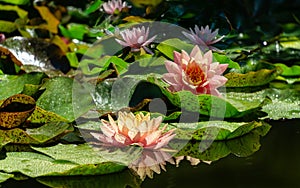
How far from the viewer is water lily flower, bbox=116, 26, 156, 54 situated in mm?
2148

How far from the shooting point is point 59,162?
5.15ft

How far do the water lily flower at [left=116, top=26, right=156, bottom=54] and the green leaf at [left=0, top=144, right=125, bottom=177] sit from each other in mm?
562

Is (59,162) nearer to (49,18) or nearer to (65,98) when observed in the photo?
(65,98)

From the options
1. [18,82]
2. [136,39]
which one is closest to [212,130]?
[136,39]

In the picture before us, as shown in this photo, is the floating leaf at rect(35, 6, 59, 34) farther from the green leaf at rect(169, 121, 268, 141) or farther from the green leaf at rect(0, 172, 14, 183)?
the green leaf at rect(0, 172, 14, 183)

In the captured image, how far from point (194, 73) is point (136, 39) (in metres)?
0.33

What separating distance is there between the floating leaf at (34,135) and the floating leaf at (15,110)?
39 millimetres

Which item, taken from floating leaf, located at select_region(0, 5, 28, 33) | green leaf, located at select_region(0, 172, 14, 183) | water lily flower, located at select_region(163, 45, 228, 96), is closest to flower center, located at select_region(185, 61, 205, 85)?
water lily flower, located at select_region(163, 45, 228, 96)

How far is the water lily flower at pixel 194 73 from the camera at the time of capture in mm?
1893

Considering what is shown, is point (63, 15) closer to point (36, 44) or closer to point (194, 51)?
point (36, 44)

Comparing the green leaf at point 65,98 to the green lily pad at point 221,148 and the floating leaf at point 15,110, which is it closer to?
the floating leaf at point 15,110

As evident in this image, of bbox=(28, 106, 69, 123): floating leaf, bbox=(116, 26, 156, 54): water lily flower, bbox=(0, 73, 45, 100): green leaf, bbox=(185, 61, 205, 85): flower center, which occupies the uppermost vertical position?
bbox=(185, 61, 205, 85): flower center

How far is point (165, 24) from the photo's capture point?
7.93ft

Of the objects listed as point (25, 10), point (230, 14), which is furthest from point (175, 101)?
point (25, 10)
